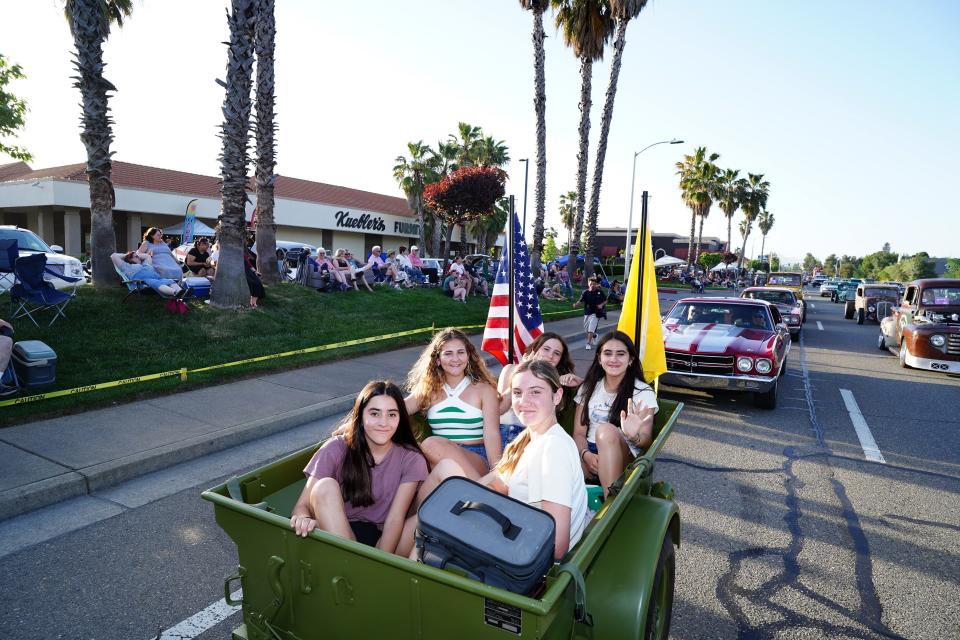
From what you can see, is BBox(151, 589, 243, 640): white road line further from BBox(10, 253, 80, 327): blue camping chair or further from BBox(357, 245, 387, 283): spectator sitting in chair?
BBox(357, 245, 387, 283): spectator sitting in chair

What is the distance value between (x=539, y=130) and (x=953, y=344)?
1501 cm

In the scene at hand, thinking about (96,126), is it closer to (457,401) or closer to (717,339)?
(457,401)

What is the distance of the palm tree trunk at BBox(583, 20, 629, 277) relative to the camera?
73.9 ft

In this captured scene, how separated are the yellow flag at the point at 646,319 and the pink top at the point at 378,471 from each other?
2.69 m

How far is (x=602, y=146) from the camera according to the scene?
23844 mm

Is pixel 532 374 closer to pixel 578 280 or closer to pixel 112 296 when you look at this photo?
pixel 112 296

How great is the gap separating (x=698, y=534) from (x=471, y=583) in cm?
311

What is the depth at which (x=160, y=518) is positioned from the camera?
14.1 ft

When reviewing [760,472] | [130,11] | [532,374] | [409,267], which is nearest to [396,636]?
[532,374]

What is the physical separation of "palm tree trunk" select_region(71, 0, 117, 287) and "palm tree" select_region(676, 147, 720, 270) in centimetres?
4579

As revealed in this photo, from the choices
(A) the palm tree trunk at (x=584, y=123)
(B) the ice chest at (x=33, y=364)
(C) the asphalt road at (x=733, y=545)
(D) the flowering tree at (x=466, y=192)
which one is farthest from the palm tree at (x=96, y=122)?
(D) the flowering tree at (x=466, y=192)

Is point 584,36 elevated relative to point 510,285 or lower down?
elevated

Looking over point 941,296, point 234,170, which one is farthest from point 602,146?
point 234,170

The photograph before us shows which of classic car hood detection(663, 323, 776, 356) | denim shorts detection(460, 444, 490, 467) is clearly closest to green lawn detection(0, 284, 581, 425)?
denim shorts detection(460, 444, 490, 467)
